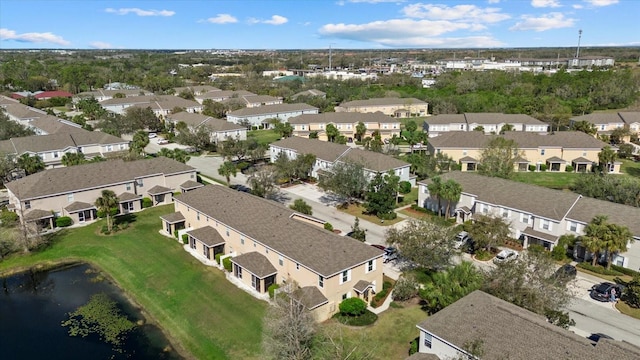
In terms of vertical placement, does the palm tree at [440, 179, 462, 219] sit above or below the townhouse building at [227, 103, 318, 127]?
below

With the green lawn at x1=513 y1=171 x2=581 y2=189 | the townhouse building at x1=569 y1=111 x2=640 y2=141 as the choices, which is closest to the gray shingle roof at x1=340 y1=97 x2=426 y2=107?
the townhouse building at x1=569 y1=111 x2=640 y2=141

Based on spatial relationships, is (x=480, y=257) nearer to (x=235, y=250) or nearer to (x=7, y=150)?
(x=235, y=250)

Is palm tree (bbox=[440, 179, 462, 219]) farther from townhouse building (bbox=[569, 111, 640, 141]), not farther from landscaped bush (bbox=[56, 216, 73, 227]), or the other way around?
townhouse building (bbox=[569, 111, 640, 141])

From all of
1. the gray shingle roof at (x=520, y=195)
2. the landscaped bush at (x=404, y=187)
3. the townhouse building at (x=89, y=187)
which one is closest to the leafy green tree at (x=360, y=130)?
the landscaped bush at (x=404, y=187)

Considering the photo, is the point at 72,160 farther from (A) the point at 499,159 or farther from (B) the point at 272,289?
(A) the point at 499,159

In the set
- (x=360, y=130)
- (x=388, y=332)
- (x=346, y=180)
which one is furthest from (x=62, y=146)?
(x=388, y=332)

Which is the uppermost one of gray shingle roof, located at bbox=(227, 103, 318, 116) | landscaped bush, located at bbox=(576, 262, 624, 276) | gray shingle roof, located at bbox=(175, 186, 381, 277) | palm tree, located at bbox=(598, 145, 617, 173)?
gray shingle roof, located at bbox=(227, 103, 318, 116)

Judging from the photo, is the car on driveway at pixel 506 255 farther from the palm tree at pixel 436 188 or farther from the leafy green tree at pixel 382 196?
the leafy green tree at pixel 382 196
